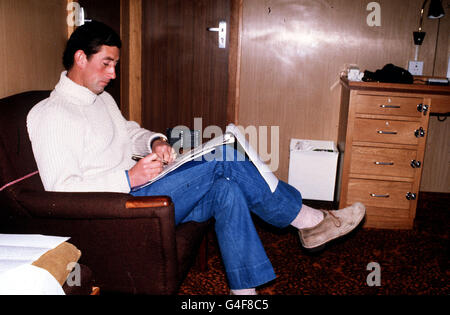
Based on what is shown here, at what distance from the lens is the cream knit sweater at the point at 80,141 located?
5.08ft

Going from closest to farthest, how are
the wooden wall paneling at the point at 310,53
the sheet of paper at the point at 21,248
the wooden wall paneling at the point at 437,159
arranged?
1. the sheet of paper at the point at 21,248
2. the wooden wall paneling at the point at 310,53
3. the wooden wall paneling at the point at 437,159

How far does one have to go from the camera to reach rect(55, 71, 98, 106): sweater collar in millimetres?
1764

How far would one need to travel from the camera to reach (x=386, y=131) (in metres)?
2.80

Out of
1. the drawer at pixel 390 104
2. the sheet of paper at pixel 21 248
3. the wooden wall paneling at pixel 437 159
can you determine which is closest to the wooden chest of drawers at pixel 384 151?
the drawer at pixel 390 104

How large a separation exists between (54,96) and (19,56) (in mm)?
308

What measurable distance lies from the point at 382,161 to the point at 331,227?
1.10 meters

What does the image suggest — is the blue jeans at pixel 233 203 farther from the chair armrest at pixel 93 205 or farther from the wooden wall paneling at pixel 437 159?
the wooden wall paneling at pixel 437 159

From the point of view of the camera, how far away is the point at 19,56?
6.23ft

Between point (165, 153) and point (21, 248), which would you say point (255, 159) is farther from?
point (21, 248)

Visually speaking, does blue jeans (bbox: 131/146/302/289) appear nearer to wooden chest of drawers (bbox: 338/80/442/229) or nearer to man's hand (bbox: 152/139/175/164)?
man's hand (bbox: 152/139/175/164)

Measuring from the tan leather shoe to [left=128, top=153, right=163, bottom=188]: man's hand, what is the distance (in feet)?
2.29

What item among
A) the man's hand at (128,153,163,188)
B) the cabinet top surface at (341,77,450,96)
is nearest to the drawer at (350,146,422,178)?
the cabinet top surface at (341,77,450,96)

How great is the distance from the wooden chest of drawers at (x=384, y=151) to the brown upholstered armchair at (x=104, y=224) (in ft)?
5.33
